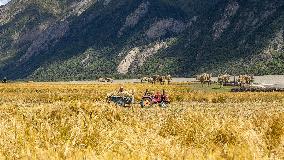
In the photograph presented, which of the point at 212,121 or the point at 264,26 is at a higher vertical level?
the point at 264,26

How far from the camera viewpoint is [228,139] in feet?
44.3

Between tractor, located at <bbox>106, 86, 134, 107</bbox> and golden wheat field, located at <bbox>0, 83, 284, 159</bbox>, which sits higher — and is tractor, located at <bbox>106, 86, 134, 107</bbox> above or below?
below

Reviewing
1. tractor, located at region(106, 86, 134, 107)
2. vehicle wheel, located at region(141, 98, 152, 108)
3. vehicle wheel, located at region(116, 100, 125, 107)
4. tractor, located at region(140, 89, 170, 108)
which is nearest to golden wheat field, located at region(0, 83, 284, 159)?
vehicle wheel, located at region(141, 98, 152, 108)

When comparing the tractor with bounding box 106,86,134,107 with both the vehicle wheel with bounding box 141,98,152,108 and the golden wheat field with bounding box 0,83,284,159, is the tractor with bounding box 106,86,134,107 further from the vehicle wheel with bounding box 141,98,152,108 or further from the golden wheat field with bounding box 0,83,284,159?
the golden wheat field with bounding box 0,83,284,159

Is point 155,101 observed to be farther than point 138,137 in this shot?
Yes

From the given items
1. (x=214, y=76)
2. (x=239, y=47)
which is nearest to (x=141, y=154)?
(x=214, y=76)

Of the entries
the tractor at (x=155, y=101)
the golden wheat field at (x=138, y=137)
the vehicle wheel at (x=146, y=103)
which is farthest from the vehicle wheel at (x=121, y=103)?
the golden wheat field at (x=138, y=137)

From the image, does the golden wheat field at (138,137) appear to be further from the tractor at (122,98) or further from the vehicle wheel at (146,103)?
the tractor at (122,98)

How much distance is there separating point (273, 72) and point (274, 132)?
161955mm

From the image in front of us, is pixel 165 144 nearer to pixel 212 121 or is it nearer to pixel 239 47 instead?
pixel 212 121

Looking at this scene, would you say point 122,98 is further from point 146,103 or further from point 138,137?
point 138,137

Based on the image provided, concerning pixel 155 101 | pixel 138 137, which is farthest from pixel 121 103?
pixel 138 137

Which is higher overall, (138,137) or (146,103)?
(138,137)

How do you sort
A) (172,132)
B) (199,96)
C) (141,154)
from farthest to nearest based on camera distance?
1. (199,96)
2. (172,132)
3. (141,154)
